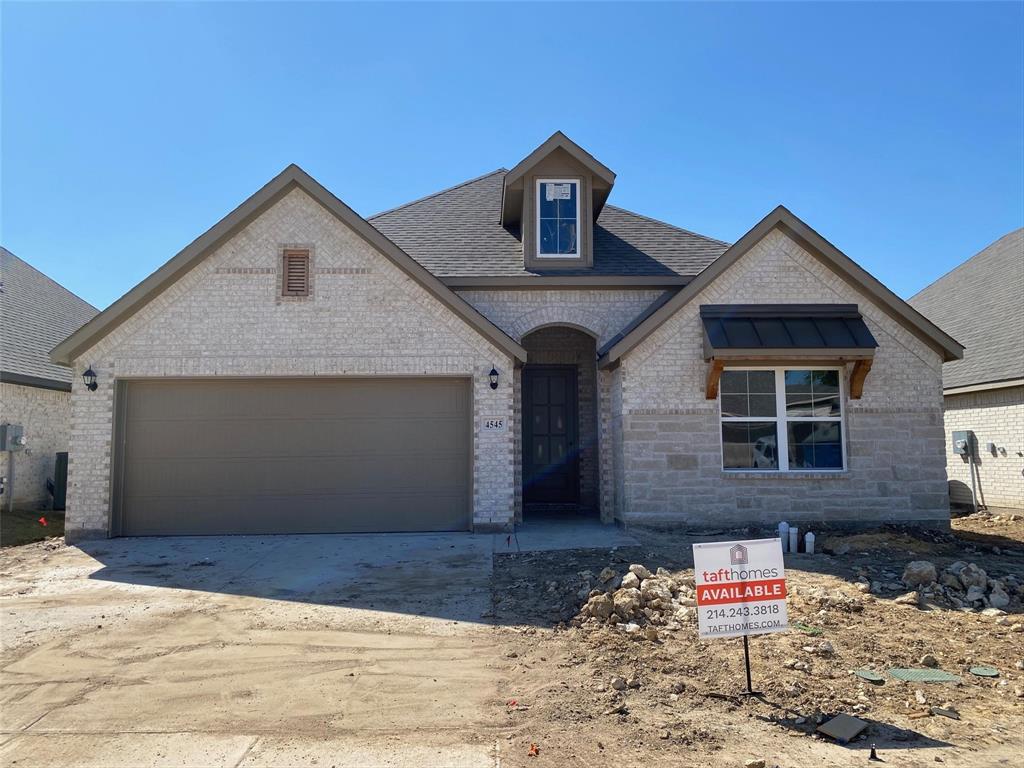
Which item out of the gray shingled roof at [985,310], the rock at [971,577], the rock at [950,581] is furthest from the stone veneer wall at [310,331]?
the gray shingled roof at [985,310]

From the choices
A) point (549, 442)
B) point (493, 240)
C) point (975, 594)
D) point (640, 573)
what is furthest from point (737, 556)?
point (493, 240)

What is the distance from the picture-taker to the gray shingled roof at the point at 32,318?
14375mm

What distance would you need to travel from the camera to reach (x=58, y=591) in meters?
7.59

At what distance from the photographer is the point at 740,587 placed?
187 inches

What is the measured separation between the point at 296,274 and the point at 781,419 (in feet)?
27.5

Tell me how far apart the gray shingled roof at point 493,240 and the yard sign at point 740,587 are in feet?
26.4

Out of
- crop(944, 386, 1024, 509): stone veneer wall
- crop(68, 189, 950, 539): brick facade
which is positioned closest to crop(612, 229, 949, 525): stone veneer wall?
crop(68, 189, 950, 539): brick facade

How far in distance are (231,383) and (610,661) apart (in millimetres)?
8250

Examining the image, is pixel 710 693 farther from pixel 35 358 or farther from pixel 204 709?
pixel 35 358

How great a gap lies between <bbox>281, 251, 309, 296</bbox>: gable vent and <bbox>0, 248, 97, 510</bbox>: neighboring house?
5.57 metres

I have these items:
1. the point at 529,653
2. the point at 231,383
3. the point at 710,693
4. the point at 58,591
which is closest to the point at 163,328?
the point at 231,383

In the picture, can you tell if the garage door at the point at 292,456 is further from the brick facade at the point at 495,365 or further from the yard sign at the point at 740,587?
the yard sign at the point at 740,587

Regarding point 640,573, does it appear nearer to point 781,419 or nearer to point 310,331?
point 781,419

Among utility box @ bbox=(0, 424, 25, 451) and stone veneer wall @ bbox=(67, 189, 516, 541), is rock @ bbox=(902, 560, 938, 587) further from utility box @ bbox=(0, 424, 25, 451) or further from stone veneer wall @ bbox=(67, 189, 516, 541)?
utility box @ bbox=(0, 424, 25, 451)
